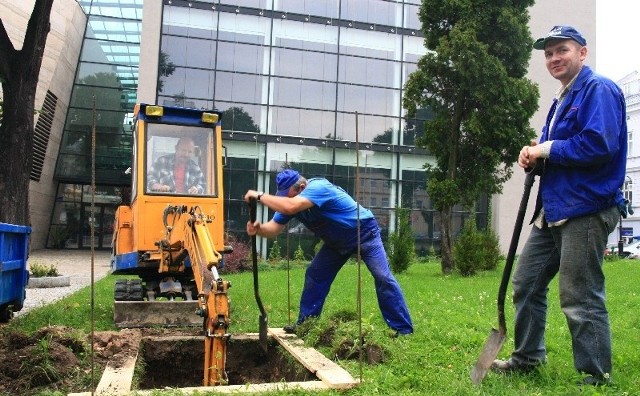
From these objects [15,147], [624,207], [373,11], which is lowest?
[624,207]

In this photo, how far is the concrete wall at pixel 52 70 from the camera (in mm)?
24469

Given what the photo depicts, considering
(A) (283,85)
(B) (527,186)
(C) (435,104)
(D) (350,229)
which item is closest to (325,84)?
(A) (283,85)

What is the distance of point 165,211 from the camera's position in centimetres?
757

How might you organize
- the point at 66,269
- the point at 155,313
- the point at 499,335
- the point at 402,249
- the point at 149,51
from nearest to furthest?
the point at 499,335 < the point at 155,313 < the point at 402,249 < the point at 66,269 < the point at 149,51

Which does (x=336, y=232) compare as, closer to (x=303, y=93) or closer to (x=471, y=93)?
(x=471, y=93)

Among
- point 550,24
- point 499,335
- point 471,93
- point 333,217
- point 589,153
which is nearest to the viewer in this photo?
point 589,153

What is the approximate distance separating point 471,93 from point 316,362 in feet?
42.6

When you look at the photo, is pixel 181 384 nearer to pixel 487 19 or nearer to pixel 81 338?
pixel 81 338

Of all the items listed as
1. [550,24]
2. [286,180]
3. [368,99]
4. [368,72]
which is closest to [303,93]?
[368,99]

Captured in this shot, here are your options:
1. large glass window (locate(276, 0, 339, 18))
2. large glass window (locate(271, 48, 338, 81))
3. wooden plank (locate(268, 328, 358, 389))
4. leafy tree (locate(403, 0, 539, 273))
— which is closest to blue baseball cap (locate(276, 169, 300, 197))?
wooden plank (locate(268, 328, 358, 389))

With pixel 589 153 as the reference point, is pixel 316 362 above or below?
below

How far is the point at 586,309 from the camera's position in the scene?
3549 mm

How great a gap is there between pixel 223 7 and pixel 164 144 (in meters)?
17.4

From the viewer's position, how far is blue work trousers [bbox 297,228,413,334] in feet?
18.6
